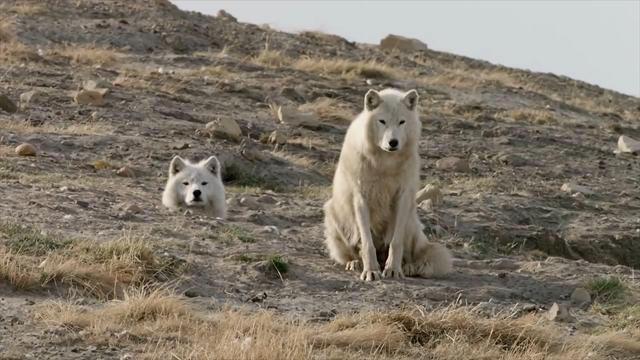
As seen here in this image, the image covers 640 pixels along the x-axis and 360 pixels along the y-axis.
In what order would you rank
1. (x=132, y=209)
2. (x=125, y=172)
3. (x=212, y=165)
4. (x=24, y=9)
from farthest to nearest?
(x=24, y=9)
(x=125, y=172)
(x=212, y=165)
(x=132, y=209)

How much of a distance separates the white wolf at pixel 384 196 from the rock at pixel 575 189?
5.62m

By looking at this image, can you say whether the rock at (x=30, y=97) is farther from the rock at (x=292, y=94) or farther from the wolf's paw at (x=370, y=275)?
the wolf's paw at (x=370, y=275)

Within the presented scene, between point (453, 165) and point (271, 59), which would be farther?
point (271, 59)

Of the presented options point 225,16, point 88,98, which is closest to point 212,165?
point 88,98

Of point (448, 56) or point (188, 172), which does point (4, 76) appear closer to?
point (188, 172)

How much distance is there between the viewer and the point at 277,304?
763 centimetres

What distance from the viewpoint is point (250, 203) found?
461 inches

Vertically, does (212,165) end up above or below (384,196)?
below

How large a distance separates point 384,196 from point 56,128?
6045mm

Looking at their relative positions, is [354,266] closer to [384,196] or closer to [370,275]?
[370,275]

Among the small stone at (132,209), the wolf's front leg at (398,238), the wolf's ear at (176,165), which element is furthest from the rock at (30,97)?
the wolf's front leg at (398,238)

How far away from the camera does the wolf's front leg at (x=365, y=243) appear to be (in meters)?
8.86

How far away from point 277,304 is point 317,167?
6969 mm

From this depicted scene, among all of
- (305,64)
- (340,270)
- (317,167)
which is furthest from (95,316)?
(305,64)
